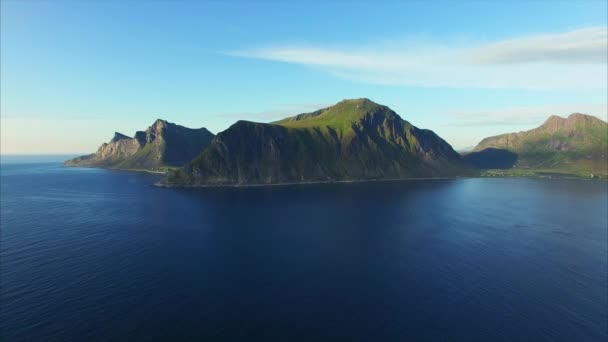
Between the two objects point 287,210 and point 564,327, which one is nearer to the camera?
point 564,327

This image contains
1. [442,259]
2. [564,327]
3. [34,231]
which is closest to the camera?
[564,327]

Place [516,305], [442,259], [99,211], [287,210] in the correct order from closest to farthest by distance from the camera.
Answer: [516,305], [442,259], [99,211], [287,210]

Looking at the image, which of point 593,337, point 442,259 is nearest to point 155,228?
point 442,259

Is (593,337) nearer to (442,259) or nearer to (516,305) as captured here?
(516,305)

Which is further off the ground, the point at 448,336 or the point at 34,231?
the point at 34,231

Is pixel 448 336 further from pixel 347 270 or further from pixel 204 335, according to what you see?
pixel 204 335

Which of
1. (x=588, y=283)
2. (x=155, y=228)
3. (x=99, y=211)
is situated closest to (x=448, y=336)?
(x=588, y=283)
